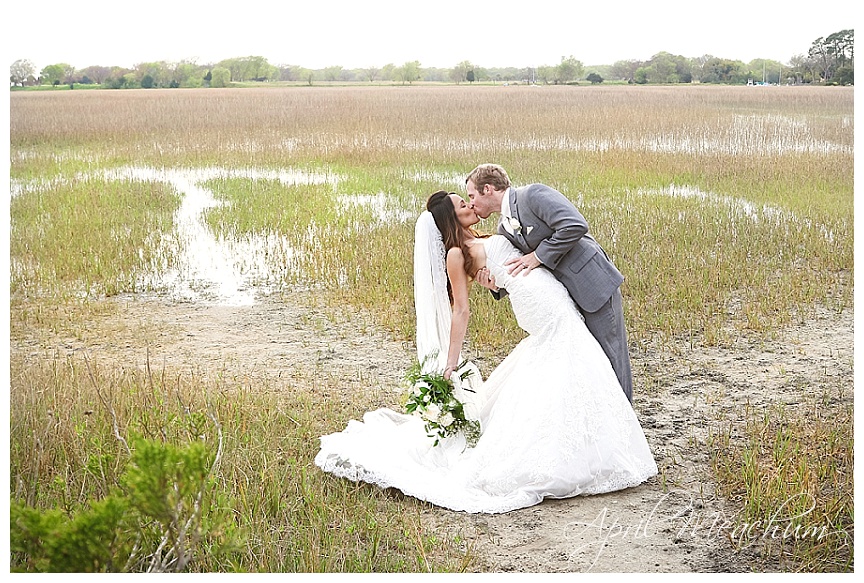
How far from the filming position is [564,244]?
13.1 ft

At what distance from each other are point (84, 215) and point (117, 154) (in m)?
4.30

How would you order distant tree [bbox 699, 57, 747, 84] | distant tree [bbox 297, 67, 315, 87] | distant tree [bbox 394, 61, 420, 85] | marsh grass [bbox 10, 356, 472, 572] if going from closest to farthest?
marsh grass [bbox 10, 356, 472, 572]
distant tree [bbox 699, 57, 747, 84]
distant tree [bbox 394, 61, 420, 85]
distant tree [bbox 297, 67, 315, 87]

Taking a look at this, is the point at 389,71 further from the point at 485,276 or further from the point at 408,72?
the point at 485,276

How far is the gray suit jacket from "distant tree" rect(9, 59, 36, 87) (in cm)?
1116

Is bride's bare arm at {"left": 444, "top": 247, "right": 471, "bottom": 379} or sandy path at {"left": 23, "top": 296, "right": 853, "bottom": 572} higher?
bride's bare arm at {"left": 444, "top": 247, "right": 471, "bottom": 379}

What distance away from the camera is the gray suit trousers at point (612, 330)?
4.12 meters

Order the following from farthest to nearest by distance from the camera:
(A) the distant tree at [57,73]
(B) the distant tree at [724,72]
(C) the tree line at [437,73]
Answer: (B) the distant tree at [724,72]
(C) the tree line at [437,73]
(A) the distant tree at [57,73]

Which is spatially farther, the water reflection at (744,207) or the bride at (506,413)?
the water reflection at (744,207)

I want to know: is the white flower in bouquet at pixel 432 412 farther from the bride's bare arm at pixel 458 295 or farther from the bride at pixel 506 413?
the bride's bare arm at pixel 458 295

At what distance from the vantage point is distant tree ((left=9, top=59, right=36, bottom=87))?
13145mm

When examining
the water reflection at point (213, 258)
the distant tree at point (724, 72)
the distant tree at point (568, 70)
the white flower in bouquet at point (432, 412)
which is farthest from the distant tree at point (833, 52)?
the white flower in bouquet at point (432, 412)

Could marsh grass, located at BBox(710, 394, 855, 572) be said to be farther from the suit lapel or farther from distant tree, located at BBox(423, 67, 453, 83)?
distant tree, located at BBox(423, 67, 453, 83)

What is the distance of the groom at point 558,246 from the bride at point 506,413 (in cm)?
6

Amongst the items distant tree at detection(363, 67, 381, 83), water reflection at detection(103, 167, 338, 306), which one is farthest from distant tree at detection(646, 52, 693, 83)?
water reflection at detection(103, 167, 338, 306)
